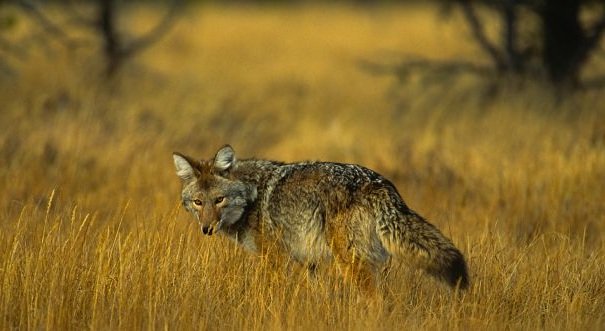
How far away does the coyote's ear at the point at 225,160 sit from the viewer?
251 inches

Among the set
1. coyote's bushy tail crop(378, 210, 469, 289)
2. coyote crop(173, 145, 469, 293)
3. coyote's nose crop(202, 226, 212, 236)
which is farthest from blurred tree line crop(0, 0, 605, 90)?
coyote's bushy tail crop(378, 210, 469, 289)

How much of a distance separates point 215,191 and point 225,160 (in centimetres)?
27

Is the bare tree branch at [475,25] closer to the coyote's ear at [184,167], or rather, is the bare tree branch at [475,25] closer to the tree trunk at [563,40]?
the tree trunk at [563,40]

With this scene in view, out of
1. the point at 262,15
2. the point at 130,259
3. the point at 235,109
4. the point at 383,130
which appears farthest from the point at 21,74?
the point at 262,15

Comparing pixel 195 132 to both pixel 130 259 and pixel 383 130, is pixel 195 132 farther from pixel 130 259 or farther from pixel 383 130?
pixel 130 259

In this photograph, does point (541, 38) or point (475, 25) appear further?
point (541, 38)

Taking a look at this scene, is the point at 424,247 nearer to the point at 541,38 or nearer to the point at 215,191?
the point at 215,191

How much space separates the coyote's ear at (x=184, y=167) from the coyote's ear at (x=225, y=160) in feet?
0.51

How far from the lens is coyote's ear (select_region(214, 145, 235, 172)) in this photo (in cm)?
639

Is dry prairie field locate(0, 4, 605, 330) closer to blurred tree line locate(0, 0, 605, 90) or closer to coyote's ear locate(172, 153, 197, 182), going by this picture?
coyote's ear locate(172, 153, 197, 182)

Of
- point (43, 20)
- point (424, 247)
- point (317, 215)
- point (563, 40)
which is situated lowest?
point (424, 247)

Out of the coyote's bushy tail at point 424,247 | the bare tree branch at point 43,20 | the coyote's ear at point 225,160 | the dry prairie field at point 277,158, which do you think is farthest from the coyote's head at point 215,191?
the bare tree branch at point 43,20

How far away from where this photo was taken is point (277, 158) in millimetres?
11219

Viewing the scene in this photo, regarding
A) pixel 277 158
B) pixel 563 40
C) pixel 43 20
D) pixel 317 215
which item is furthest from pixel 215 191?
pixel 563 40
